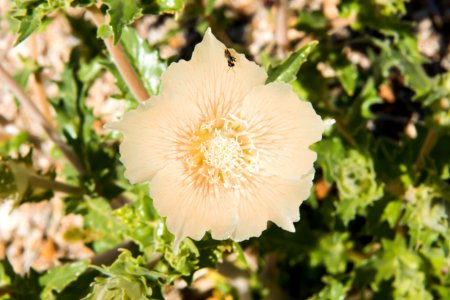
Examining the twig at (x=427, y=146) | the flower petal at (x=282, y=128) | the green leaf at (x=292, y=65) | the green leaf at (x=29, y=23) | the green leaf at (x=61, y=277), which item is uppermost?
the green leaf at (x=29, y=23)

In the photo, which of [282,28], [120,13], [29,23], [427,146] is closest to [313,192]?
[427,146]

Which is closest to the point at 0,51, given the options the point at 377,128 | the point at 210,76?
the point at 377,128

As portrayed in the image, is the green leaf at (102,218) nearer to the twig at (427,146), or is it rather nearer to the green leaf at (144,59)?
the green leaf at (144,59)

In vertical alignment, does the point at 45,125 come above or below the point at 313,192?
above

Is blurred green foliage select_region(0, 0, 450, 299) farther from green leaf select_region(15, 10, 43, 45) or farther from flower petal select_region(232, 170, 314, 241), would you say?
flower petal select_region(232, 170, 314, 241)

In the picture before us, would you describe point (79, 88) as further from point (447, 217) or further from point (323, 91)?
point (447, 217)

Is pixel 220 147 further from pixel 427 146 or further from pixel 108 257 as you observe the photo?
pixel 427 146

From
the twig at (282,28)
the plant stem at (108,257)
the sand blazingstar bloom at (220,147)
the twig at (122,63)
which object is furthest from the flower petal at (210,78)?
the twig at (282,28)
